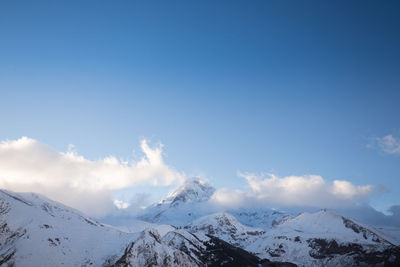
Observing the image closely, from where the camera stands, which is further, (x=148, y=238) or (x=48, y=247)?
(x=148, y=238)

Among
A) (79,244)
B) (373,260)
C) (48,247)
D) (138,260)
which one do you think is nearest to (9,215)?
(48,247)

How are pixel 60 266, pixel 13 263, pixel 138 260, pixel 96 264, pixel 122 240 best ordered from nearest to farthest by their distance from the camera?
pixel 13 263 < pixel 60 266 < pixel 96 264 < pixel 138 260 < pixel 122 240

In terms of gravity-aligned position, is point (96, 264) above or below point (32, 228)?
below

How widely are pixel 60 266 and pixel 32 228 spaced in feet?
111

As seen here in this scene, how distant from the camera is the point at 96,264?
515 feet

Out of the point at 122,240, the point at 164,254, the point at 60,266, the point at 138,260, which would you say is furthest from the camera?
the point at 122,240

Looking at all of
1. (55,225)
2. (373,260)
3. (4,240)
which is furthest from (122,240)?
(373,260)

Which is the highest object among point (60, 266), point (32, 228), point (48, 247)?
point (32, 228)

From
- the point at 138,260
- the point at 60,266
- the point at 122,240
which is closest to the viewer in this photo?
the point at 60,266

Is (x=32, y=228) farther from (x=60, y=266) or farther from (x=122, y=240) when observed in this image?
(x=122, y=240)

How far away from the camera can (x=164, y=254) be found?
18100 centimetres

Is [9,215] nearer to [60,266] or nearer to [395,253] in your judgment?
[60,266]

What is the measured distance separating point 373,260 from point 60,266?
728ft

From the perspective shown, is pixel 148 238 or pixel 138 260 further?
pixel 148 238
